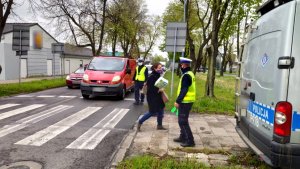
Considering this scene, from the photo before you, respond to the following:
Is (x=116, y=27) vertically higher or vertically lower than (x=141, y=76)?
higher

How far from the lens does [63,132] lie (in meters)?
7.32

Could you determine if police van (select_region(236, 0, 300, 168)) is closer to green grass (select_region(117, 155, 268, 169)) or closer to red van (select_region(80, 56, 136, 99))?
green grass (select_region(117, 155, 268, 169))

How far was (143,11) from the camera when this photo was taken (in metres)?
43.8

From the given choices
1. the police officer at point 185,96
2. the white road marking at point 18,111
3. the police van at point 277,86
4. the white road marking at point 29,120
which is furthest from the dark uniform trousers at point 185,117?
the white road marking at point 18,111

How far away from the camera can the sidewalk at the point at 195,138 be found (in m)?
5.64

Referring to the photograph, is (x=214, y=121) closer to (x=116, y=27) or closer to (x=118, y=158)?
(x=118, y=158)

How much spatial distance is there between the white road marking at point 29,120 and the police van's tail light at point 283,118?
5.79m

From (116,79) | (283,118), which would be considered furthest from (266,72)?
(116,79)

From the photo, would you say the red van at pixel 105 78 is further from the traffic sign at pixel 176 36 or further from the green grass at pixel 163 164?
the green grass at pixel 163 164

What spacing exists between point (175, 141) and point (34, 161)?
9.43 feet

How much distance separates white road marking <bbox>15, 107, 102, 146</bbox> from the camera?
21.1ft

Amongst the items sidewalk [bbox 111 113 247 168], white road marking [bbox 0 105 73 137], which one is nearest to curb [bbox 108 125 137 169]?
sidewalk [bbox 111 113 247 168]

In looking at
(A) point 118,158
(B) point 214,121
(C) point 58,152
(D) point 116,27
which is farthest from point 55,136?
(D) point 116,27

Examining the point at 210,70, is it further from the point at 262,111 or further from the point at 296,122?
the point at 296,122
